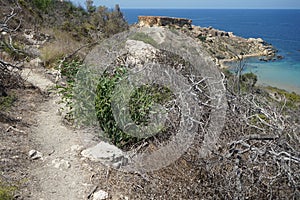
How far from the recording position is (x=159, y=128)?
12.4 ft

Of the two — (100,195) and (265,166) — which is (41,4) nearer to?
(100,195)

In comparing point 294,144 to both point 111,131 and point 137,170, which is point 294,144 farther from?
point 111,131

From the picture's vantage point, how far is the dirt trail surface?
10.3 feet

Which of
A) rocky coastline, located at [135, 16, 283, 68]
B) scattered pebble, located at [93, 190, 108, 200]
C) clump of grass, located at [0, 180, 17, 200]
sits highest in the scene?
clump of grass, located at [0, 180, 17, 200]

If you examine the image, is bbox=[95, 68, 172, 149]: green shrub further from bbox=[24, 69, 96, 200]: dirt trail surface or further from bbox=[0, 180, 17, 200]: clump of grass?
bbox=[0, 180, 17, 200]: clump of grass

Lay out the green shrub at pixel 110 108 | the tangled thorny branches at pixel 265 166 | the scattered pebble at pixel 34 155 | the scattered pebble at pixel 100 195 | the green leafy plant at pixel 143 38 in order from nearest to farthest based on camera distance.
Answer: the tangled thorny branches at pixel 265 166, the scattered pebble at pixel 100 195, the scattered pebble at pixel 34 155, the green shrub at pixel 110 108, the green leafy plant at pixel 143 38

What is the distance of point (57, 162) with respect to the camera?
360 centimetres

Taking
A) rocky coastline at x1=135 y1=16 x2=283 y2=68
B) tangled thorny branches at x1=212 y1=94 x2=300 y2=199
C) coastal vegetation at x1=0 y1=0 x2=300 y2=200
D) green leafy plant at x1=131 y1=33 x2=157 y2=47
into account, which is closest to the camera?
tangled thorny branches at x1=212 y1=94 x2=300 y2=199

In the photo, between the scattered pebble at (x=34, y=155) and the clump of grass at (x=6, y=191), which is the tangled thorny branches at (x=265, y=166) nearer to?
the clump of grass at (x=6, y=191)

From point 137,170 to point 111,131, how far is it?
863 millimetres

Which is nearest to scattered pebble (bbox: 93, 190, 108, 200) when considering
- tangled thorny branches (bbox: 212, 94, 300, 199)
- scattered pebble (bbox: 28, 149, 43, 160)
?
scattered pebble (bbox: 28, 149, 43, 160)

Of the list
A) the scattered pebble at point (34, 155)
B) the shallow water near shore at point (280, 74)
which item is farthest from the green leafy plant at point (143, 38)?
the shallow water near shore at point (280, 74)

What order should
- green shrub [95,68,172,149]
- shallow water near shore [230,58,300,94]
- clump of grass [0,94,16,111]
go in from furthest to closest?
shallow water near shore [230,58,300,94]
clump of grass [0,94,16,111]
green shrub [95,68,172,149]

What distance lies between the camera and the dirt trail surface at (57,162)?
10.3ft
